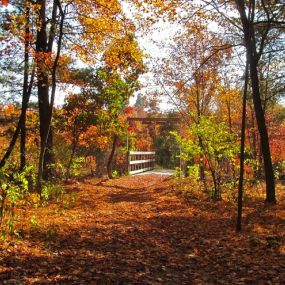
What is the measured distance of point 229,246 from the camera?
6.10m

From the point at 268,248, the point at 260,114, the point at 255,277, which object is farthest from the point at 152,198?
the point at 255,277

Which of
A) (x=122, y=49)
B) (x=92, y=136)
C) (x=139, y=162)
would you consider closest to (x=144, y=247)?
(x=122, y=49)

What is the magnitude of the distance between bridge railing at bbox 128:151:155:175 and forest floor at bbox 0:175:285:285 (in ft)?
48.3

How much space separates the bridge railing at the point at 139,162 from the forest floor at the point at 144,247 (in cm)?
1472

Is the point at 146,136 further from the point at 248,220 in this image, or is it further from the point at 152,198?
the point at 248,220

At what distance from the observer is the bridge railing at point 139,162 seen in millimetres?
24531

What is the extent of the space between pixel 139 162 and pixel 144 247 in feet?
68.6

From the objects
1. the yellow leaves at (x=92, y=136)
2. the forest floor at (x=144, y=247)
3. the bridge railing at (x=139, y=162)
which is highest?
the yellow leaves at (x=92, y=136)

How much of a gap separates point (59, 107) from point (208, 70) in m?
6.69

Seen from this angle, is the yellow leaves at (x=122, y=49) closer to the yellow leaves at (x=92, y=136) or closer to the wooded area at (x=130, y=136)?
the wooded area at (x=130, y=136)

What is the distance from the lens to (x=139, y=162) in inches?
1057

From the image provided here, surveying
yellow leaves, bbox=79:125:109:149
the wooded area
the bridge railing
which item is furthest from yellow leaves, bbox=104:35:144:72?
the bridge railing

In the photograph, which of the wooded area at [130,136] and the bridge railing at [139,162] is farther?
the bridge railing at [139,162]

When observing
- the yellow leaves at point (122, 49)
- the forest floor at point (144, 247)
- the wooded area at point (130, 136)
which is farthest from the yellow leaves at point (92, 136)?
the forest floor at point (144, 247)
